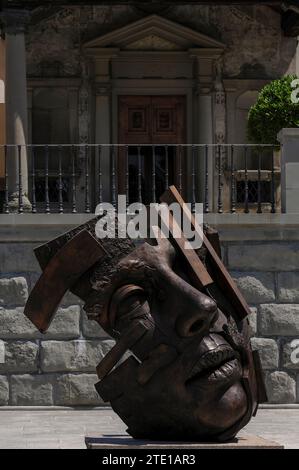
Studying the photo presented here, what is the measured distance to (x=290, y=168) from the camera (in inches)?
635

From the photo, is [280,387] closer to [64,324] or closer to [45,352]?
[64,324]

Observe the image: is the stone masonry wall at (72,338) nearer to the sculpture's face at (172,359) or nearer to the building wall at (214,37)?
the sculpture's face at (172,359)

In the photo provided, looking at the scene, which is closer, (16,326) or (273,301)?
(16,326)

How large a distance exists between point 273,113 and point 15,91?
10.9 ft

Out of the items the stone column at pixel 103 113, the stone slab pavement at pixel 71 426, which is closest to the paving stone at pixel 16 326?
the stone slab pavement at pixel 71 426

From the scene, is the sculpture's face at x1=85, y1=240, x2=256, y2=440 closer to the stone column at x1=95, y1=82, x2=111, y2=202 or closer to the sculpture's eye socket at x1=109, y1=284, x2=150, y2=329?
the sculpture's eye socket at x1=109, y1=284, x2=150, y2=329

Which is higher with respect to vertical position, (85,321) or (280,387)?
(85,321)

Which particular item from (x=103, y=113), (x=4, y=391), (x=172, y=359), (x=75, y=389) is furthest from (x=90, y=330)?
(x=103, y=113)

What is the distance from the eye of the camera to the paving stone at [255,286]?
1576 cm

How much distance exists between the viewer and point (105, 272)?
941 cm

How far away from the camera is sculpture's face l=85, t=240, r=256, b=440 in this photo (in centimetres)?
923

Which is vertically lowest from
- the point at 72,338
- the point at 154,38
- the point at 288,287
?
the point at 72,338

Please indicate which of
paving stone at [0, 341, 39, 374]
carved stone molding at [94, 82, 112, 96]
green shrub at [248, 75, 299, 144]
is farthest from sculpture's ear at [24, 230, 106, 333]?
carved stone molding at [94, 82, 112, 96]

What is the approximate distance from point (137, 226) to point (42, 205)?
8465 millimetres
